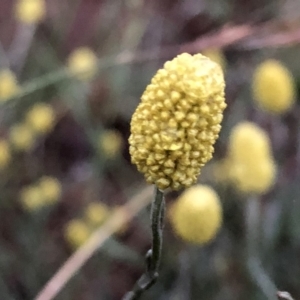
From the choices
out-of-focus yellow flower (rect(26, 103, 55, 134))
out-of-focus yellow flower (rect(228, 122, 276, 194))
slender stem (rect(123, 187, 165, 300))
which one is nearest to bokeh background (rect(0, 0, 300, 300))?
out-of-focus yellow flower (rect(26, 103, 55, 134))

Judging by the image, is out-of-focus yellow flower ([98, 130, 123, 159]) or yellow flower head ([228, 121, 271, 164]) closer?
yellow flower head ([228, 121, 271, 164])

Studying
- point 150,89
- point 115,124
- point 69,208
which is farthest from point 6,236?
point 150,89

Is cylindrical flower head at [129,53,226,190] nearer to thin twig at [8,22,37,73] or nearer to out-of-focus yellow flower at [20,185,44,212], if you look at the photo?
out-of-focus yellow flower at [20,185,44,212]

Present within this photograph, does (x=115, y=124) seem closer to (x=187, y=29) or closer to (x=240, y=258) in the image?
(x=187, y=29)

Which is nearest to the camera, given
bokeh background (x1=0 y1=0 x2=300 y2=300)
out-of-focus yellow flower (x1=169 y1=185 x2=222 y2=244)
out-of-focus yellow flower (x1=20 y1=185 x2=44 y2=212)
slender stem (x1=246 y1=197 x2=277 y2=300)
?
out-of-focus yellow flower (x1=169 y1=185 x2=222 y2=244)

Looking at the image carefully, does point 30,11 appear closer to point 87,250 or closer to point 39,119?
point 39,119

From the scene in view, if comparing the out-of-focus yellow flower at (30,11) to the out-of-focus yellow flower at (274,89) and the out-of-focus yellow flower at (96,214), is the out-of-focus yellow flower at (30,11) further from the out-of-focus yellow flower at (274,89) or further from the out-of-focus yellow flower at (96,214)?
the out-of-focus yellow flower at (274,89)

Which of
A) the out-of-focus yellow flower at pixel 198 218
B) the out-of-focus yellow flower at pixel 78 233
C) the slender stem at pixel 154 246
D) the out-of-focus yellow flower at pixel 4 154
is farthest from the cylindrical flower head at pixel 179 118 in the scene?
the out-of-focus yellow flower at pixel 4 154
